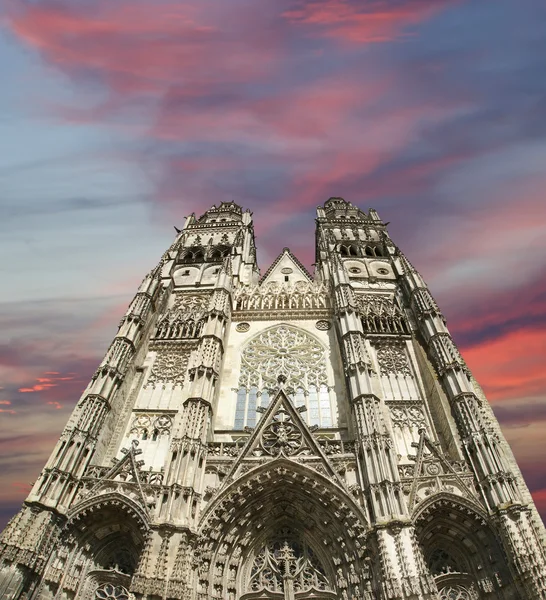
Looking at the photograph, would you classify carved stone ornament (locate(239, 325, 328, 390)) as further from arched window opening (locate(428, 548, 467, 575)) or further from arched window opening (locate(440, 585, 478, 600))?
arched window opening (locate(440, 585, 478, 600))

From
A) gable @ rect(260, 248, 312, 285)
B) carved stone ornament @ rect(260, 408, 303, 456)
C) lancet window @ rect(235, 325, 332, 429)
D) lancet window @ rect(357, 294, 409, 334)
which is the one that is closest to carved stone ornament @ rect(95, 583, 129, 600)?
carved stone ornament @ rect(260, 408, 303, 456)

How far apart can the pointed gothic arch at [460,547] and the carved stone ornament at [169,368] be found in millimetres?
11542

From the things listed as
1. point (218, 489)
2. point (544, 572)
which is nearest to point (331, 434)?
point (218, 489)

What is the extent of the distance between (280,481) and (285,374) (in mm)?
5905

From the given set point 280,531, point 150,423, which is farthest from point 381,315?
point 150,423

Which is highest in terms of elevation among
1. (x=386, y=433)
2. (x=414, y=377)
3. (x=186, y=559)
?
(x=414, y=377)

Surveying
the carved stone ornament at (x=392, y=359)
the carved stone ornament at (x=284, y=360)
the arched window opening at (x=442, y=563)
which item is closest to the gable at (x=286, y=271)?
the carved stone ornament at (x=284, y=360)

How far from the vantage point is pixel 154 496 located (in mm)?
13711

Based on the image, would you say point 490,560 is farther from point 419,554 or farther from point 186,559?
point 186,559

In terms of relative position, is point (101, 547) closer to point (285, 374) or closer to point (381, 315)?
point (285, 374)

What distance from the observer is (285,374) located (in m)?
19.5

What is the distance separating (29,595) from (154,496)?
401 cm

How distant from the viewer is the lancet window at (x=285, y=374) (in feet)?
59.0

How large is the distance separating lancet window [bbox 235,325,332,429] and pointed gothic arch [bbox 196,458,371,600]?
355 centimetres
